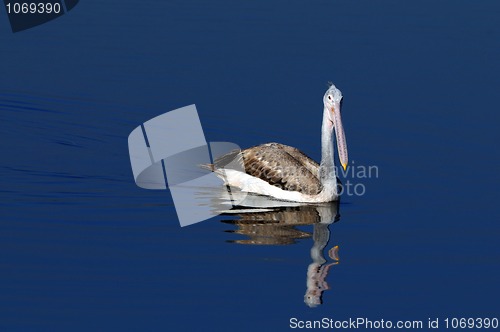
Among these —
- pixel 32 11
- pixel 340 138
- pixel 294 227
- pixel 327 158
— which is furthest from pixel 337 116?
pixel 32 11

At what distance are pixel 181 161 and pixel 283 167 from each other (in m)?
1.76

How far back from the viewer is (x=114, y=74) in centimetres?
1962

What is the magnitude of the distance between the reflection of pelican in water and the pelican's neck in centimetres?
35

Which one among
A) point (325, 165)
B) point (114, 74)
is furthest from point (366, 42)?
point (325, 165)

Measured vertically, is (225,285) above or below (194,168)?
below

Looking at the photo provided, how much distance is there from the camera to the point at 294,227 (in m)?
14.2

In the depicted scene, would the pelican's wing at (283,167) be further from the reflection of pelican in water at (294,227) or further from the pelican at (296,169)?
the reflection of pelican in water at (294,227)

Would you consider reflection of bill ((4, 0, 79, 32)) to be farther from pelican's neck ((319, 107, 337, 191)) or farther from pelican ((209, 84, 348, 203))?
pelican's neck ((319, 107, 337, 191))

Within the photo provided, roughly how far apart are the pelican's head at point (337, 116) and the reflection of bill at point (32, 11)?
8434 mm

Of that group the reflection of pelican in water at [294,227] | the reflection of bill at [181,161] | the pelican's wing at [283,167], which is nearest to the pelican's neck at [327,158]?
the pelican's wing at [283,167]

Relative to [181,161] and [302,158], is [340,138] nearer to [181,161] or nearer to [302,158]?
[302,158]

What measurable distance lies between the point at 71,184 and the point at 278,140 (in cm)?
347

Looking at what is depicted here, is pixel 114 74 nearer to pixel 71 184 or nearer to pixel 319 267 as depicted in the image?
pixel 71 184

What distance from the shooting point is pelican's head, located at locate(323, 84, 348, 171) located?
15.3m
